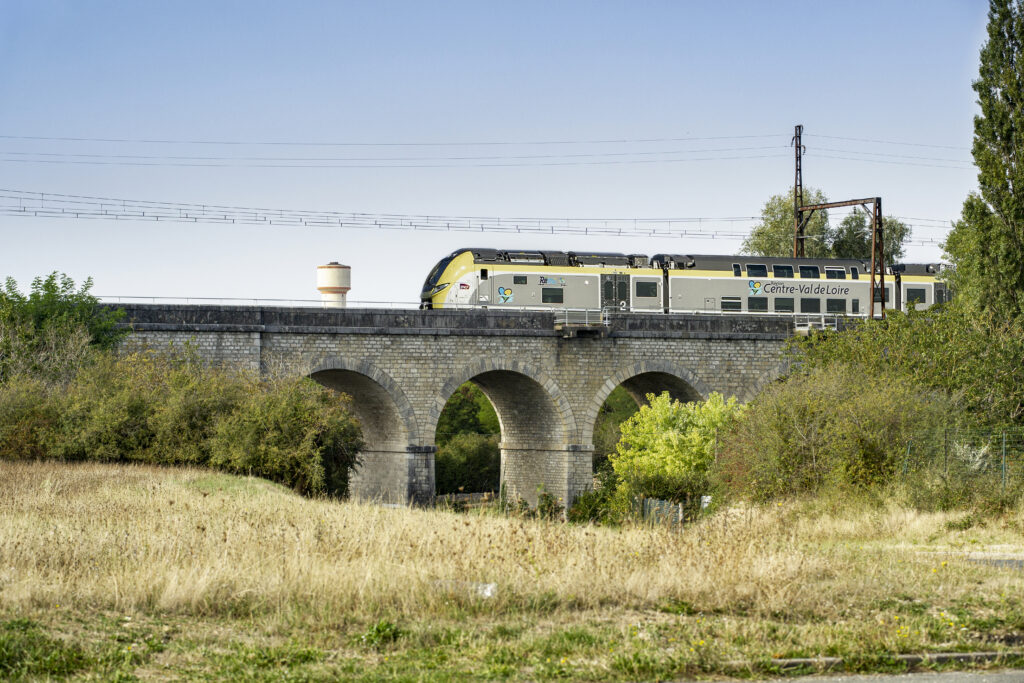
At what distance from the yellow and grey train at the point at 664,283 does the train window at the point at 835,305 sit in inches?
1.5

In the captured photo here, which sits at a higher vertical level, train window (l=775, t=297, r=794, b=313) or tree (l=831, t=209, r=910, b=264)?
tree (l=831, t=209, r=910, b=264)

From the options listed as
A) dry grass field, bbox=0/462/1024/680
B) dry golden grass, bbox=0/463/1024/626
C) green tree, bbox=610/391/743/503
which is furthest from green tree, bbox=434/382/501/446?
dry grass field, bbox=0/462/1024/680

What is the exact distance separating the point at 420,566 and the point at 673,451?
22584 millimetres

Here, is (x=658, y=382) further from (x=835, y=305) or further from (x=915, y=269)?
(x=915, y=269)

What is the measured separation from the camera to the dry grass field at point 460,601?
7.89 metres

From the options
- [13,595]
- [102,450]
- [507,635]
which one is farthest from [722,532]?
[102,450]

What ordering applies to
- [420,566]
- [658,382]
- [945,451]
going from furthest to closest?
[658,382]
[945,451]
[420,566]

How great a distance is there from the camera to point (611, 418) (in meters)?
65.8

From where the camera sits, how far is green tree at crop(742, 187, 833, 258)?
192ft

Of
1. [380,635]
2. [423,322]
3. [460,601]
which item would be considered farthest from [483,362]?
[380,635]

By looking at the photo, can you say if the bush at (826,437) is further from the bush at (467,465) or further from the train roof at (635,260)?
the bush at (467,465)

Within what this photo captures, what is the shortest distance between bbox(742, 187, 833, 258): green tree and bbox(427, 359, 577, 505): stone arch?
2572 cm

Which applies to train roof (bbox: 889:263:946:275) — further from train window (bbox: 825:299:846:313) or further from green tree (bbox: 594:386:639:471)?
green tree (bbox: 594:386:639:471)

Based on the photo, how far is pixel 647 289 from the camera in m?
39.6
